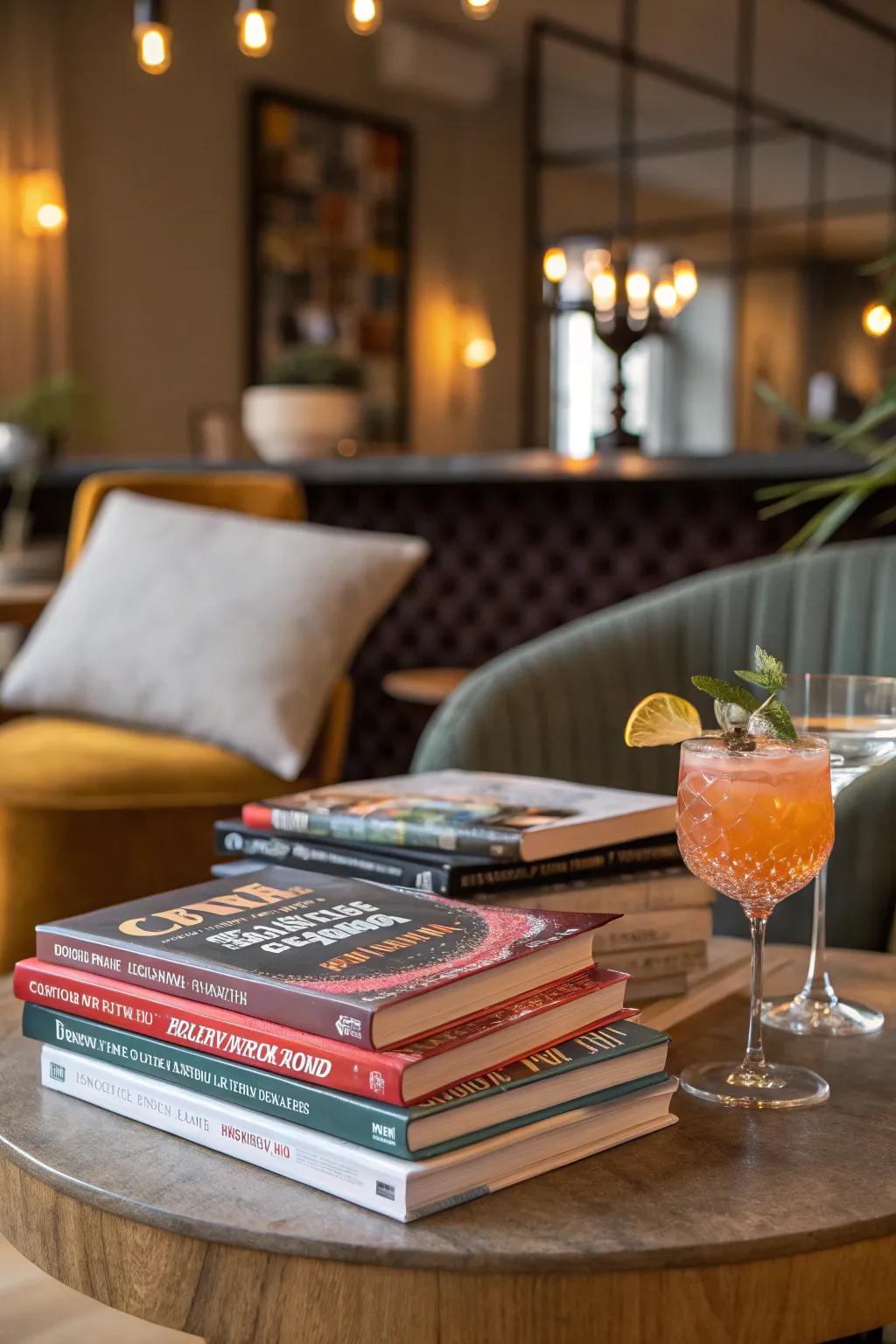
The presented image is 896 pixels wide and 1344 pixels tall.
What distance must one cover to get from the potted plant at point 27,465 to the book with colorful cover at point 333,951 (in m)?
2.82

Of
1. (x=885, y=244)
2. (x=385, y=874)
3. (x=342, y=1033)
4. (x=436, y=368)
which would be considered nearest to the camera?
(x=342, y=1033)

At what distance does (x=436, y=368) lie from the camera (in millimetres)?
8203

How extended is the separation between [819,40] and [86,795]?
21.4 feet

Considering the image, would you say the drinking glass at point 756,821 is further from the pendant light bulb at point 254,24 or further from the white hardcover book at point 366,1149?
the pendant light bulb at point 254,24

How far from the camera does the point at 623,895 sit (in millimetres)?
1026

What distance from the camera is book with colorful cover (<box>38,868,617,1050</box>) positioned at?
749 millimetres

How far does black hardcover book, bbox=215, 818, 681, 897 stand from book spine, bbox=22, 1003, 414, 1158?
0.73ft

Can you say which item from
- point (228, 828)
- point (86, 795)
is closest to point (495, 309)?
point (86, 795)

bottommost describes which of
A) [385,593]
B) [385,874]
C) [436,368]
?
[385,874]

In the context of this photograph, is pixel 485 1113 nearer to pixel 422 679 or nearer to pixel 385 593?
pixel 385 593

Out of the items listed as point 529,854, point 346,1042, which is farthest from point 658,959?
point 346,1042

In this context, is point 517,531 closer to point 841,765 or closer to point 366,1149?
point 841,765

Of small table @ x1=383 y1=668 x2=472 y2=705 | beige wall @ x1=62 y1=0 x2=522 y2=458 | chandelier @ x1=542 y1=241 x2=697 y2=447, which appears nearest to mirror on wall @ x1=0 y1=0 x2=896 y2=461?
beige wall @ x1=62 y1=0 x2=522 y2=458

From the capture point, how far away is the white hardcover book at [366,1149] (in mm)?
712
